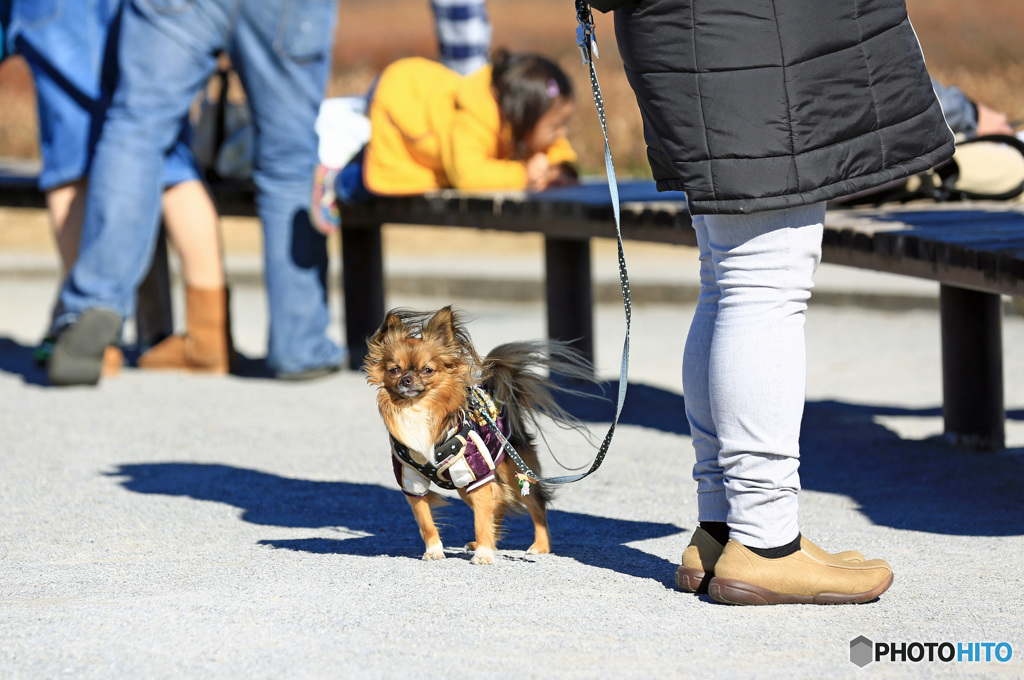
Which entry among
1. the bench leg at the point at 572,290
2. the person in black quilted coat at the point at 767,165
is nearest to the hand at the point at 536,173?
the bench leg at the point at 572,290

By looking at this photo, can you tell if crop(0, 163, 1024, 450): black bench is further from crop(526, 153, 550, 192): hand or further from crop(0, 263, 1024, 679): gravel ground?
crop(0, 263, 1024, 679): gravel ground

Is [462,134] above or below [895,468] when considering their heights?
above

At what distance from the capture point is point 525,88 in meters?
5.16

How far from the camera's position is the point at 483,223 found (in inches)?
202

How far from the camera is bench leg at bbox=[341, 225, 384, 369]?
588 centimetres

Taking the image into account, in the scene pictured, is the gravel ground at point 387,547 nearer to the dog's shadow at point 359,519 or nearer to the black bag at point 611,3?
the dog's shadow at point 359,519

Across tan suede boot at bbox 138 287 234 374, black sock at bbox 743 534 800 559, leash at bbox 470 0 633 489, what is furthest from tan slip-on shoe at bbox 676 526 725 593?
tan suede boot at bbox 138 287 234 374

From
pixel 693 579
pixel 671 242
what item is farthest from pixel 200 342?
pixel 693 579

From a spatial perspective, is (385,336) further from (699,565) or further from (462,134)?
(462,134)

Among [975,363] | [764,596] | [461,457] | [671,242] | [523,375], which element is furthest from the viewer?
[671,242]

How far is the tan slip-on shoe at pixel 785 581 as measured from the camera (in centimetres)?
239

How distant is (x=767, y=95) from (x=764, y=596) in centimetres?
89

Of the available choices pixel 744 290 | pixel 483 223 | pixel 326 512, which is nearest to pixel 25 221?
pixel 483 223

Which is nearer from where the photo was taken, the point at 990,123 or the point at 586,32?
the point at 586,32
